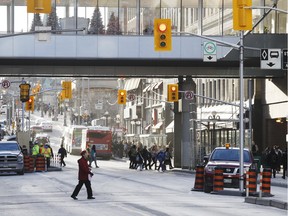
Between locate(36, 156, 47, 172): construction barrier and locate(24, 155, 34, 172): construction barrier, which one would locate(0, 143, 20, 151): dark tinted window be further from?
locate(36, 156, 47, 172): construction barrier

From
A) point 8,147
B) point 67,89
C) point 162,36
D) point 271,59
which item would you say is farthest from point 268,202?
point 67,89

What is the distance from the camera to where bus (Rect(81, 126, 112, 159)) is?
98250 millimetres

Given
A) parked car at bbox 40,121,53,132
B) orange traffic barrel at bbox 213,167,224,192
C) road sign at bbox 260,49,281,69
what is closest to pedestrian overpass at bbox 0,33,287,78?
road sign at bbox 260,49,281,69

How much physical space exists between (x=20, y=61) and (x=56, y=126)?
→ 4567 inches

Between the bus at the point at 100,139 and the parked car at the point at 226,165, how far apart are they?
197 ft

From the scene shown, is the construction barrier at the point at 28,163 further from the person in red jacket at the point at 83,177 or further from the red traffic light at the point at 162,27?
the person in red jacket at the point at 83,177

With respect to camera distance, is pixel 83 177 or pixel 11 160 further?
pixel 11 160

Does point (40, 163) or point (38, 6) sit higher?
point (38, 6)

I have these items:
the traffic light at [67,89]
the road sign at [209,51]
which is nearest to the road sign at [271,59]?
the road sign at [209,51]

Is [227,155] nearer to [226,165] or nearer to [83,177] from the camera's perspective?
[226,165]

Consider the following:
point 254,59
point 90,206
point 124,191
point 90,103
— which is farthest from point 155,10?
point 90,103

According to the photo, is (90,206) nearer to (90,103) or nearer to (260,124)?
(260,124)

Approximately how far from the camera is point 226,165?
37.2m

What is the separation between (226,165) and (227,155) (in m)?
1.30
